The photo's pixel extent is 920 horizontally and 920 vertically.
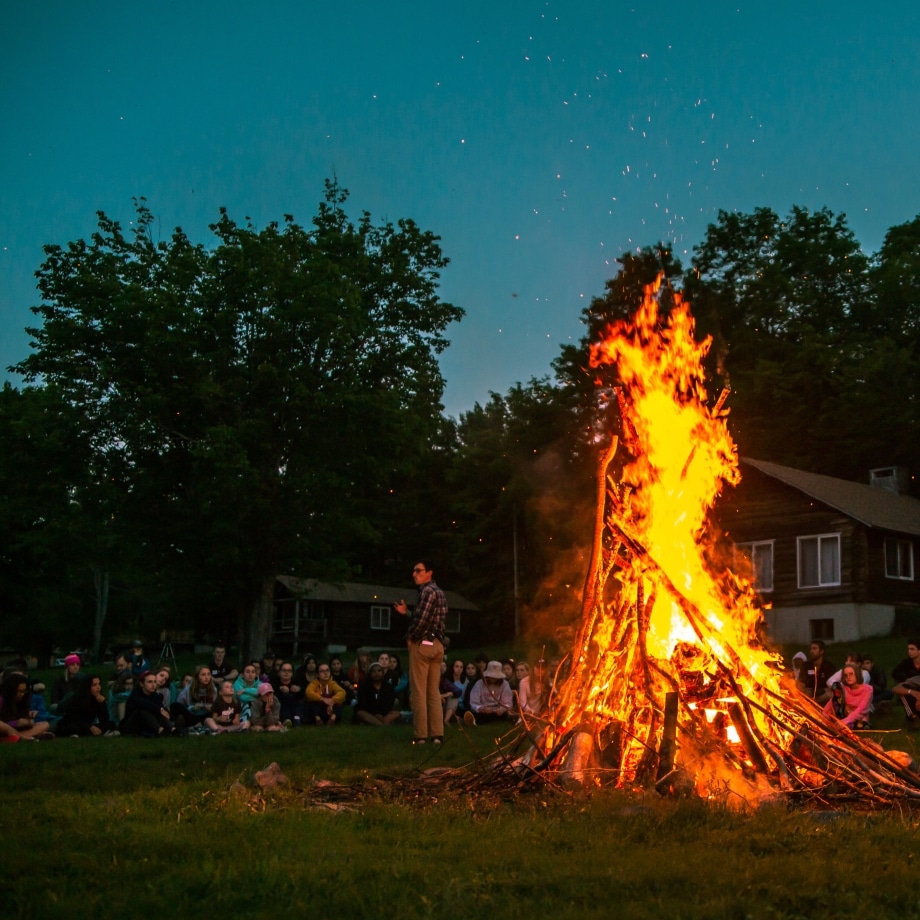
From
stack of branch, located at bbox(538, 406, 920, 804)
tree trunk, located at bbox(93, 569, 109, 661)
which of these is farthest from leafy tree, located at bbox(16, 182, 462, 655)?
tree trunk, located at bbox(93, 569, 109, 661)

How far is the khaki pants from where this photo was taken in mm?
12047

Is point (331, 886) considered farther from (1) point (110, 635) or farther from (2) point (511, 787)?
(1) point (110, 635)

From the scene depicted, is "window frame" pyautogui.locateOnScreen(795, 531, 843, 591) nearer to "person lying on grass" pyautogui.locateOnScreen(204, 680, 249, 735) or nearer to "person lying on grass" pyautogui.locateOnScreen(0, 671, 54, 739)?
"person lying on grass" pyautogui.locateOnScreen(204, 680, 249, 735)

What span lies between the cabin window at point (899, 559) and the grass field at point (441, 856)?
98.7ft

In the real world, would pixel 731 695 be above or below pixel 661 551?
below

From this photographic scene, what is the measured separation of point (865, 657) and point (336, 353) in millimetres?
19379

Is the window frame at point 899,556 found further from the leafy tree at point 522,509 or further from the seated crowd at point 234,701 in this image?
the seated crowd at point 234,701

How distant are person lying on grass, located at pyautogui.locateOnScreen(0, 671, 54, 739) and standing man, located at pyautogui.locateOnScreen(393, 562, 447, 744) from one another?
188 inches

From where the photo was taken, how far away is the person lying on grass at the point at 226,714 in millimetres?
15703

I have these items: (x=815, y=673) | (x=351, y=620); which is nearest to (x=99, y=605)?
(x=351, y=620)

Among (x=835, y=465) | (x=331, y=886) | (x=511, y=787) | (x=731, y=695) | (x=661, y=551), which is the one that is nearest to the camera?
(x=331, y=886)

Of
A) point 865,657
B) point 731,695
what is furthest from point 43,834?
point 865,657

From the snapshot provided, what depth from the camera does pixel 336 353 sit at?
110ft

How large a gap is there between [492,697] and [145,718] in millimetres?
4849
